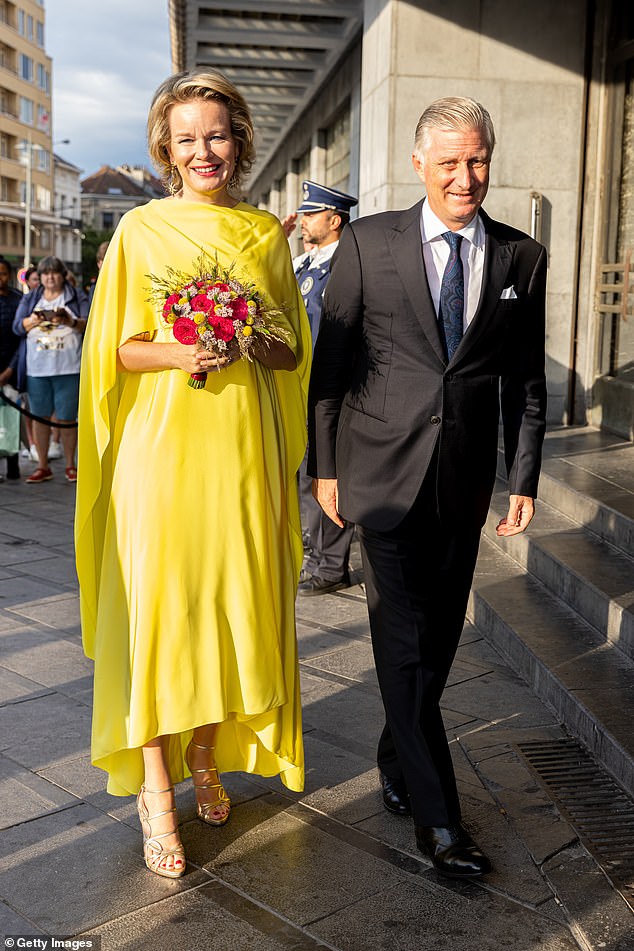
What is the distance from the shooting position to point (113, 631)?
124 inches

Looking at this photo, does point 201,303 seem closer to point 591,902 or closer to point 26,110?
point 591,902

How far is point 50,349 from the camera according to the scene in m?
9.74

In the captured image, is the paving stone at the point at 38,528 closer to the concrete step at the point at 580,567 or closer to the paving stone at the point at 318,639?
the paving stone at the point at 318,639

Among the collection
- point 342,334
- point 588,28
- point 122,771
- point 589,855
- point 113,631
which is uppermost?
point 588,28

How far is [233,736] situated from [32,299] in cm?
719

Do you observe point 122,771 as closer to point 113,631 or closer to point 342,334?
point 113,631

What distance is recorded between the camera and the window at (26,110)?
8219 centimetres

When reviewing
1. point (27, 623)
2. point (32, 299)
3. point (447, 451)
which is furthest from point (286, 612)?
point (32, 299)

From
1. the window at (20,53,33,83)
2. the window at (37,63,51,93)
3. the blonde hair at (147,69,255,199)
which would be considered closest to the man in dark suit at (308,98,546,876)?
the blonde hair at (147,69,255,199)

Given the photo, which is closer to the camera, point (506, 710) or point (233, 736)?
point (233, 736)

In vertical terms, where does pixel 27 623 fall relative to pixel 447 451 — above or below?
below

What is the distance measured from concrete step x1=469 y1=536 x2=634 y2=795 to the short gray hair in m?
2.08

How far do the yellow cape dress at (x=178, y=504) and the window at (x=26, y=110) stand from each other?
282 ft

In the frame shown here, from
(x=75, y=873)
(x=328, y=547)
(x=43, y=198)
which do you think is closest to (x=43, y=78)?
(x=43, y=198)
